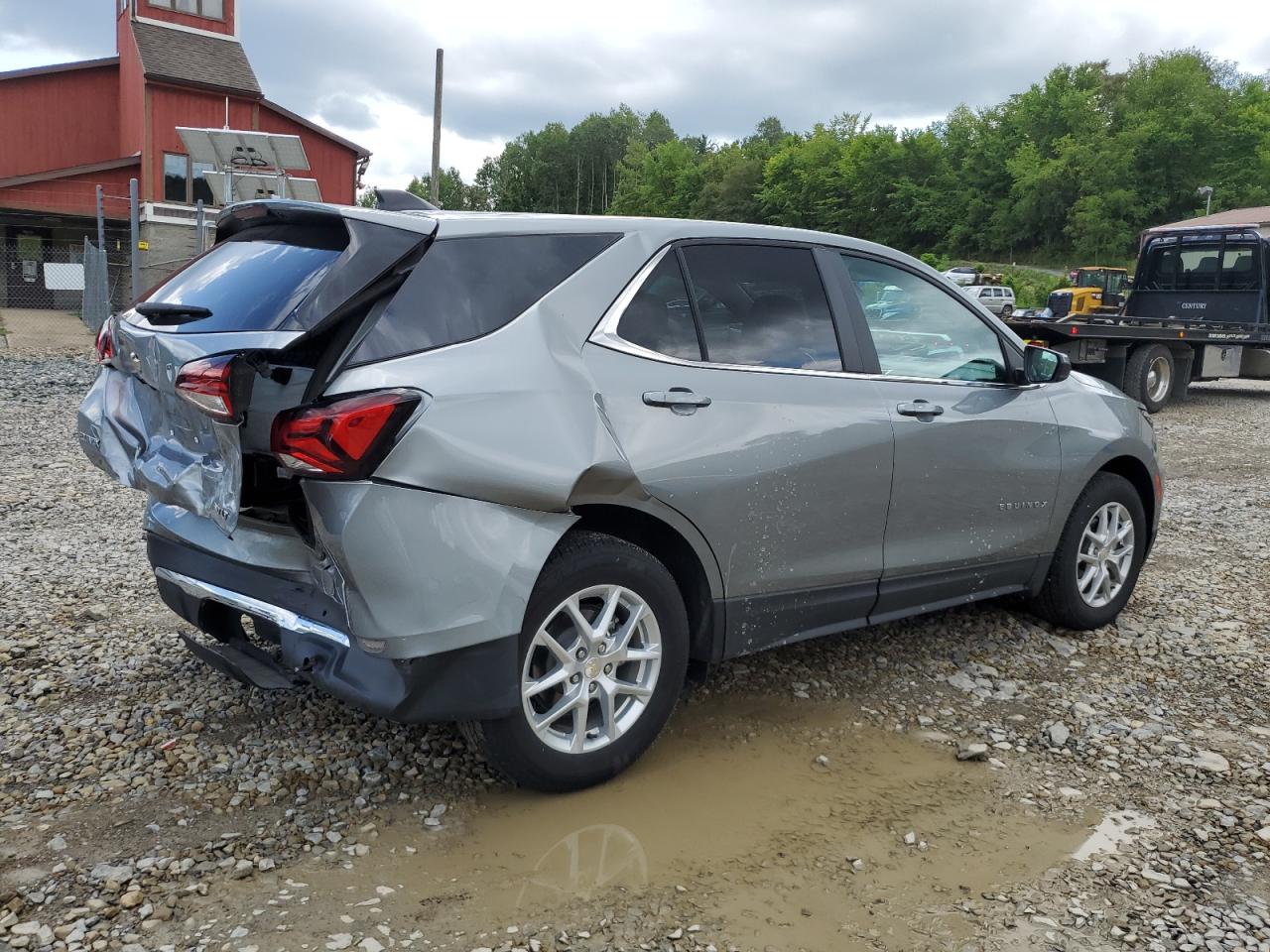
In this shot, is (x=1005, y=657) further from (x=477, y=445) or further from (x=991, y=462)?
(x=477, y=445)

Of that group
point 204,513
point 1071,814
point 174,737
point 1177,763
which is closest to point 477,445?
point 204,513

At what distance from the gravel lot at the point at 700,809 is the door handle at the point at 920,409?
1.10 meters

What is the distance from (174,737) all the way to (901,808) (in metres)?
2.35

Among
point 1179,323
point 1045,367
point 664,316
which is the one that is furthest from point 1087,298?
point 664,316

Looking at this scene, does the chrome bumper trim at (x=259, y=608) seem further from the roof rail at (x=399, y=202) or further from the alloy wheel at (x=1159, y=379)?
the alloy wheel at (x=1159, y=379)

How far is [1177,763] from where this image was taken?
3.60 m

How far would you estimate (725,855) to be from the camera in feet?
9.61

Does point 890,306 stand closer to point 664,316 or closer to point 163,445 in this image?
point 664,316

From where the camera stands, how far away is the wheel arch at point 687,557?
318 cm

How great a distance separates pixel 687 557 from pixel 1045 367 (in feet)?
6.68

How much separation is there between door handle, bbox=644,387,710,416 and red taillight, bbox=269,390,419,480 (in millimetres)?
790

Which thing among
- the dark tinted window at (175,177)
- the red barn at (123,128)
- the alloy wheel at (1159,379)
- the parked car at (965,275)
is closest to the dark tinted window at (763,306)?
the alloy wheel at (1159,379)

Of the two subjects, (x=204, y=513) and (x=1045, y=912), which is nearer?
(x=1045, y=912)

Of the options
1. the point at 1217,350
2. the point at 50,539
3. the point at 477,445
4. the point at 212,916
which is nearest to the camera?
the point at 212,916
